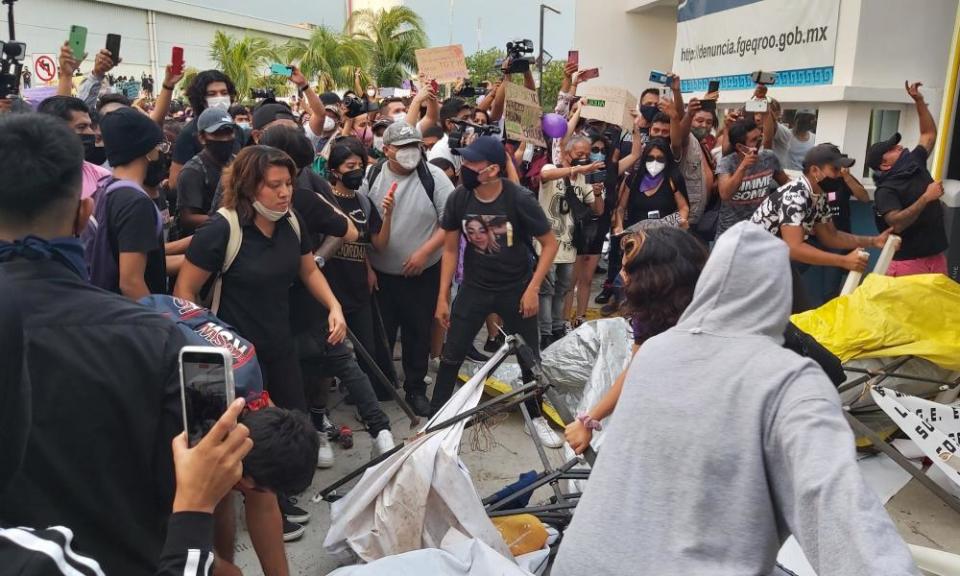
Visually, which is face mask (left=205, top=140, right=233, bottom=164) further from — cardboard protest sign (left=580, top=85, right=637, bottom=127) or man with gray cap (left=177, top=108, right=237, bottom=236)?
cardboard protest sign (left=580, top=85, right=637, bottom=127)

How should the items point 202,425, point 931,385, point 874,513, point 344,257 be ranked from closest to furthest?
→ point 874,513
point 202,425
point 931,385
point 344,257

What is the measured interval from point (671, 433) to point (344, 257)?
338 centimetres

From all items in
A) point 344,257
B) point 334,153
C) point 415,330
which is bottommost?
point 415,330

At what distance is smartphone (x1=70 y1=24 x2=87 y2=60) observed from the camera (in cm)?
521

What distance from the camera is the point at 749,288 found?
67.5 inches

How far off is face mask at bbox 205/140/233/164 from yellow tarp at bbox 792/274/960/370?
345 cm

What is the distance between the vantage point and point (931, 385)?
414 centimetres

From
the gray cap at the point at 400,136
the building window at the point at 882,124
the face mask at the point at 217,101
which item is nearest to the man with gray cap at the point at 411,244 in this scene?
the gray cap at the point at 400,136

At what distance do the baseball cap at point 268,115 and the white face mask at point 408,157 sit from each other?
0.95 m

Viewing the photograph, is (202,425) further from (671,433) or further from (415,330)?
(415,330)

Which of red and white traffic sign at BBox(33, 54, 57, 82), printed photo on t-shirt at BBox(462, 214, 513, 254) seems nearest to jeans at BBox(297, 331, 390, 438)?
printed photo on t-shirt at BBox(462, 214, 513, 254)

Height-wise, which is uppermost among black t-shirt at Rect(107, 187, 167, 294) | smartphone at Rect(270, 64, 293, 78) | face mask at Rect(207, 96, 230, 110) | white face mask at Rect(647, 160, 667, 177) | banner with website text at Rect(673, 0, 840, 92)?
banner with website text at Rect(673, 0, 840, 92)

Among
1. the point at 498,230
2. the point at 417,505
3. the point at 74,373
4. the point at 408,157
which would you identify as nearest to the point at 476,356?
the point at 498,230

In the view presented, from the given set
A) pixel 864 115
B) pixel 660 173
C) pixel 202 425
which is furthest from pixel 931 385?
pixel 864 115
